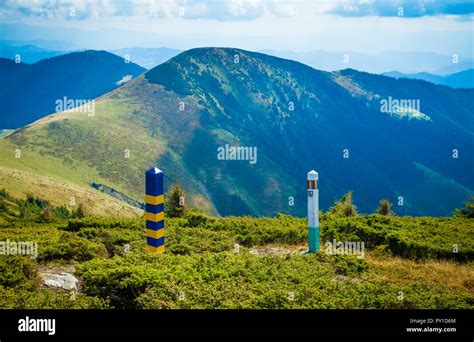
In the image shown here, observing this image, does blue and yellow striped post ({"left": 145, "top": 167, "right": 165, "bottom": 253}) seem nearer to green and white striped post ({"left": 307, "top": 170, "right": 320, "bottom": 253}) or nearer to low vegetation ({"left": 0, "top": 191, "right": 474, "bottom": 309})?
low vegetation ({"left": 0, "top": 191, "right": 474, "bottom": 309})

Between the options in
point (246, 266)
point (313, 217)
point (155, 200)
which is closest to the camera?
point (246, 266)

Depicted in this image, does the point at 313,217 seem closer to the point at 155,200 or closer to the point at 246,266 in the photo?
the point at 246,266

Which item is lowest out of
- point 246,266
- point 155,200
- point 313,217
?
point 246,266

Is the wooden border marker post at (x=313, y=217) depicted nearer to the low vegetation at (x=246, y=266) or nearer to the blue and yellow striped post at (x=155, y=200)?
the low vegetation at (x=246, y=266)

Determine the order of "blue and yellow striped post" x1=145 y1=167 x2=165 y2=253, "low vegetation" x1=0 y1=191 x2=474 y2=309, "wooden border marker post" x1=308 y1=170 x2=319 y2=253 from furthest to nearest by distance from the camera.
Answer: "wooden border marker post" x1=308 y1=170 x2=319 y2=253, "blue and yellow striped post" x1=145 y1=167 x2=165 y2=253, "low vegetation" x1=0 y1=191 x2=474 y2=309

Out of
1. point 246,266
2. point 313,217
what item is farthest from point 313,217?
point 246,266

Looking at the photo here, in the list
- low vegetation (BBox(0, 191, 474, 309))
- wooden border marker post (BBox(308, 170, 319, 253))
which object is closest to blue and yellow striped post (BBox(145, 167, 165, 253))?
low vegetation (BBox(0, 191, 474, 309))

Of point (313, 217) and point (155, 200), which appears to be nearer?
point (155, 200)

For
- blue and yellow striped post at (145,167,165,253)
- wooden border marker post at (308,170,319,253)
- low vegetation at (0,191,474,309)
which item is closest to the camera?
low vegetation at (0,191,474,309)

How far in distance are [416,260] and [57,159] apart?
398ft

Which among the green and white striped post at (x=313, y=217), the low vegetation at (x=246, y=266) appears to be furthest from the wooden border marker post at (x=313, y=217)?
the low vegetation at (x=246, y=266)

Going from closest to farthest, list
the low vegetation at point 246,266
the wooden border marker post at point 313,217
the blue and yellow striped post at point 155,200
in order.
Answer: the low vegetation at point 246,266 < the blue and yellow striped post at point 155,200 < the wooden border marker post at point 313,217

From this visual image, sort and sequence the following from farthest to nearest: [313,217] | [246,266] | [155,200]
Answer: [313,217]
[155,200]
[246,266]

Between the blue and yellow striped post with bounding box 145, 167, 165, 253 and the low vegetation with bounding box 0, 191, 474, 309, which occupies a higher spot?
the blue and yellow striped post with bounding box 145, 167, 165, 253
